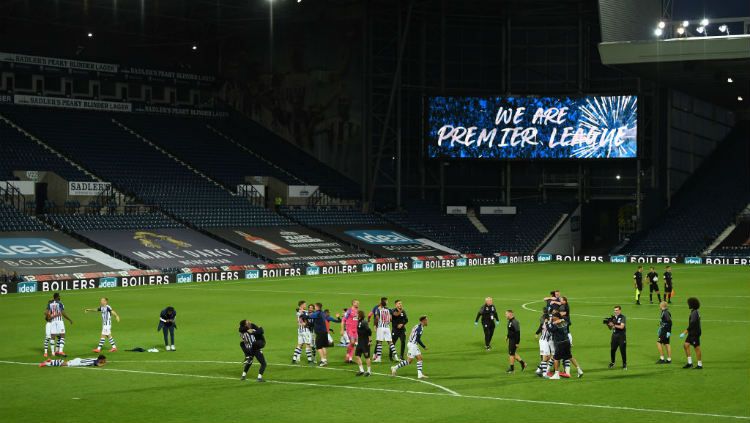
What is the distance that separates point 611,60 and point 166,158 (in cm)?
3746

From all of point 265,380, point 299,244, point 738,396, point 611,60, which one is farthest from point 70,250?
point 738,396

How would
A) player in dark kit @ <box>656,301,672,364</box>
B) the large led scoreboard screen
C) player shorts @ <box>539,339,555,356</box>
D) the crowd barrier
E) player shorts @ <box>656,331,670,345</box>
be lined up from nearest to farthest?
player shorts @ <box>539,339,555,356</box> → player in dark kit @ <box>656,301,672,364</box> → player shorts @ <box>656,331,670,345</box> → the crowd barrier → the large led scoreboard screen

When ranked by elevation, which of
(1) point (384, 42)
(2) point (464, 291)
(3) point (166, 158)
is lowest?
(2) point (464, 291)

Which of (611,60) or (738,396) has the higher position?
(611,60)

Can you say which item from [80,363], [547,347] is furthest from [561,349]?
[80,363]

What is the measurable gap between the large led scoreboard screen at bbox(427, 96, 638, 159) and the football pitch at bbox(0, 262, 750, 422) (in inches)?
1582

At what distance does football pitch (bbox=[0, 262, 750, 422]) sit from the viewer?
24672 millimetres

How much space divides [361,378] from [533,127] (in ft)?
222

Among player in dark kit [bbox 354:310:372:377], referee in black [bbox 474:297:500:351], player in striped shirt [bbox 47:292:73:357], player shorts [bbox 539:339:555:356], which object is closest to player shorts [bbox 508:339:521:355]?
player shorts [bbox 539:339:555:356]

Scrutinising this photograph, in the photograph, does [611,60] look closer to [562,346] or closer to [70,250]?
[70,250]

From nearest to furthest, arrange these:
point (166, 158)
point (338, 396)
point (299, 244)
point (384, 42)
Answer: point (338, 396), point (299, 244), point (166, 158), point (384, 42)

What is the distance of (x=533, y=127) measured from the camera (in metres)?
94.4

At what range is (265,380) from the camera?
29.0m

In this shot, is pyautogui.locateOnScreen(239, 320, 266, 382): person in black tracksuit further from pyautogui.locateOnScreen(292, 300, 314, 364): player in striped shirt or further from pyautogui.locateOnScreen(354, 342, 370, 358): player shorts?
pyautogui.locateOnScreen(292, 300, 314, 364): player in striped shirt
